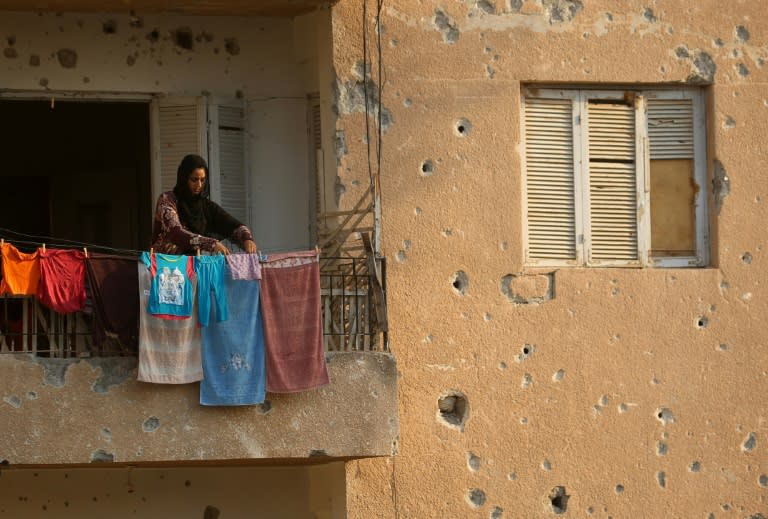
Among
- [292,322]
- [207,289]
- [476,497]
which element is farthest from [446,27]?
[476,497]

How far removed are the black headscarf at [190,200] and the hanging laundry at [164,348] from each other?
0.64 metres

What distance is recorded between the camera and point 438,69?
10938 millimetres

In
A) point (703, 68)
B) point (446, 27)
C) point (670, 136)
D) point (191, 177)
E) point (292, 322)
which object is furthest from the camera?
point (670, 136)

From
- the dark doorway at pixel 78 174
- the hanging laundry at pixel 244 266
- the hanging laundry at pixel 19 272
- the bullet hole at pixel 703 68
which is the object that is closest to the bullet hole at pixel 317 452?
the hanging laundry at pixel 244 266

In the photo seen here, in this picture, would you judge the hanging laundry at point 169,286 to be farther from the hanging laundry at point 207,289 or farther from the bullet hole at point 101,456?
the bullet hole at point 101,456

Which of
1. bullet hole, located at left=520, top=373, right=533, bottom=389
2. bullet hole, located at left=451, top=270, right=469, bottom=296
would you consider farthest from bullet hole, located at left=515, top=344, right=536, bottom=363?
bullet hole, located at left=451, top=270, right=469, bottom=296

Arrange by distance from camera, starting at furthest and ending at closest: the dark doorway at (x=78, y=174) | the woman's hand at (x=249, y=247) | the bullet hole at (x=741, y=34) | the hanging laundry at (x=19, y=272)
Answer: the dark doorway at (x=78, y=174) < the bullet hole at (x=741, y=34) < the woman's hand at (x=249, y=247) < the hanging laundry at (x=19, y=272)

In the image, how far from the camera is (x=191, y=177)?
401 inches

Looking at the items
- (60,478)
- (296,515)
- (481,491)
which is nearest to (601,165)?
(481,491)

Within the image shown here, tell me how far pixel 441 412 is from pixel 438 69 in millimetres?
2465

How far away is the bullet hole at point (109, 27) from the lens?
450 inches

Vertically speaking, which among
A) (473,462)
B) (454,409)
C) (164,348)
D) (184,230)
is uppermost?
(184,230)

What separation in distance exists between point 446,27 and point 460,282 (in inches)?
72.8

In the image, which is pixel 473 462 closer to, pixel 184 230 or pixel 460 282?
pixel 460 282
